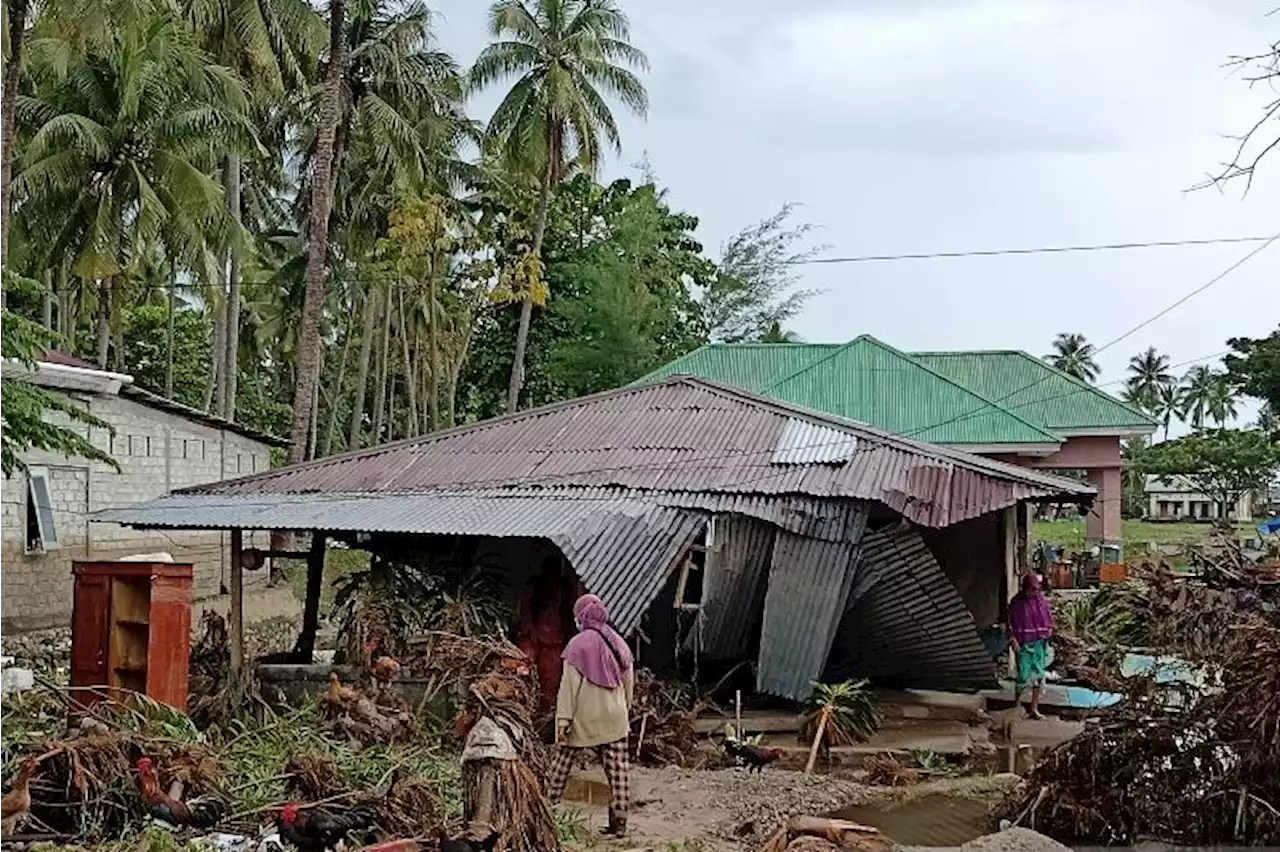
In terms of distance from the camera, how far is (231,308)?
2931 cm

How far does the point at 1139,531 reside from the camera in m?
51.4

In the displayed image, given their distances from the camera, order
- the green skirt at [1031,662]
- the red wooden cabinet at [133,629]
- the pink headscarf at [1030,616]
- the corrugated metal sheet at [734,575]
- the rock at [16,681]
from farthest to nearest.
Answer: the green skirt at [1031,662], the pink headscarf at [1030,616], the corrugated metal sheet at [734,575], the rock at [16,681], the red wooden cabinet at [133,629]

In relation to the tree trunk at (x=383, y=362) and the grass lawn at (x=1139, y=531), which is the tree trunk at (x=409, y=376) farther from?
the grass lawn at (x=1139, y=531)

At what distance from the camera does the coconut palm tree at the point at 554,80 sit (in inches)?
1225

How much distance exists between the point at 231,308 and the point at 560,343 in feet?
31.4

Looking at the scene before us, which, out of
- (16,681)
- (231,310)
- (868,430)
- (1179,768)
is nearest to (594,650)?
(1179,768)

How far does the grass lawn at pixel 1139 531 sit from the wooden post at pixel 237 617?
31342 mm

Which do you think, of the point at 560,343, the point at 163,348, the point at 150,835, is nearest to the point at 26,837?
the point at 150,835

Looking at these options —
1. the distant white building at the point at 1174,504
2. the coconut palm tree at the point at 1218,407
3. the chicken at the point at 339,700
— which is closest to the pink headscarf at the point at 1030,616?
the chicken at the point at 339,700

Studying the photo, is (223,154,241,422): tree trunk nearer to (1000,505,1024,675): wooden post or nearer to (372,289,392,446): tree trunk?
(372,289,392,446): tree trunk

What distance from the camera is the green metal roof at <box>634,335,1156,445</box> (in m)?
27.7

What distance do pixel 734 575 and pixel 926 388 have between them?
53.3 ft

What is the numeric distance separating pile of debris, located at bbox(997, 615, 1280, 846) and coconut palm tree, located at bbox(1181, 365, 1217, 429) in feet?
258

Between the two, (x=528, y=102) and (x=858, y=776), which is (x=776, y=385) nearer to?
(x=528, y=102)
